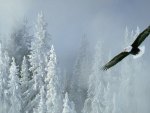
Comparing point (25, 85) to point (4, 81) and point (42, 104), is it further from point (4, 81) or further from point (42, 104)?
point (42, 104)

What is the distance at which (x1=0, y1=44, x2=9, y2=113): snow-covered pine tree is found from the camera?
8138 centimetres

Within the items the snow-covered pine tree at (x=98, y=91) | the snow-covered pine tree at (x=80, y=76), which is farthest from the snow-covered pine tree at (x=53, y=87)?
the snow-covered pine tree at (x=80, y=76)

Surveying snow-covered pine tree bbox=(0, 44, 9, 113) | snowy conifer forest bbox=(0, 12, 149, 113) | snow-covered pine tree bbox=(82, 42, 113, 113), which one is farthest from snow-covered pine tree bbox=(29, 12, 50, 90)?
snow-covered pine tree bbox=(82, 42, 113, 113)

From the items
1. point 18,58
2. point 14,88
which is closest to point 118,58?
point 14,88

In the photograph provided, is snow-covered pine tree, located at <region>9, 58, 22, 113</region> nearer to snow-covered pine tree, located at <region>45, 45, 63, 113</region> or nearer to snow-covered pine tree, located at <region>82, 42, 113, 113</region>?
snow-covered pine tree, located at <region>45, 45, 63, 113</region>

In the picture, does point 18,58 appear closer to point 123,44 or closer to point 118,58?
point 123,44

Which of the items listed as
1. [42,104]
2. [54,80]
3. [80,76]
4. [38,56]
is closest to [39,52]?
[38,56]

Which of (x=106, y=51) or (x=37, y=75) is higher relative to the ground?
(x=106, y=51)

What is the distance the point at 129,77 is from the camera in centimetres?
11269

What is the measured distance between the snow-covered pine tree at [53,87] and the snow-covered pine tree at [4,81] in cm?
503

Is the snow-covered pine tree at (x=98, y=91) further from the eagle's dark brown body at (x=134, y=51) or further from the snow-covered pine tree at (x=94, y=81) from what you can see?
the eagle's dark brown body at (x=134, y=51)

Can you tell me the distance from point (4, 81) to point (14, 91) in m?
1.75

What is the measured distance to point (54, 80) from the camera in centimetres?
8569

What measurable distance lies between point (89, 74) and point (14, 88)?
27004 mm
